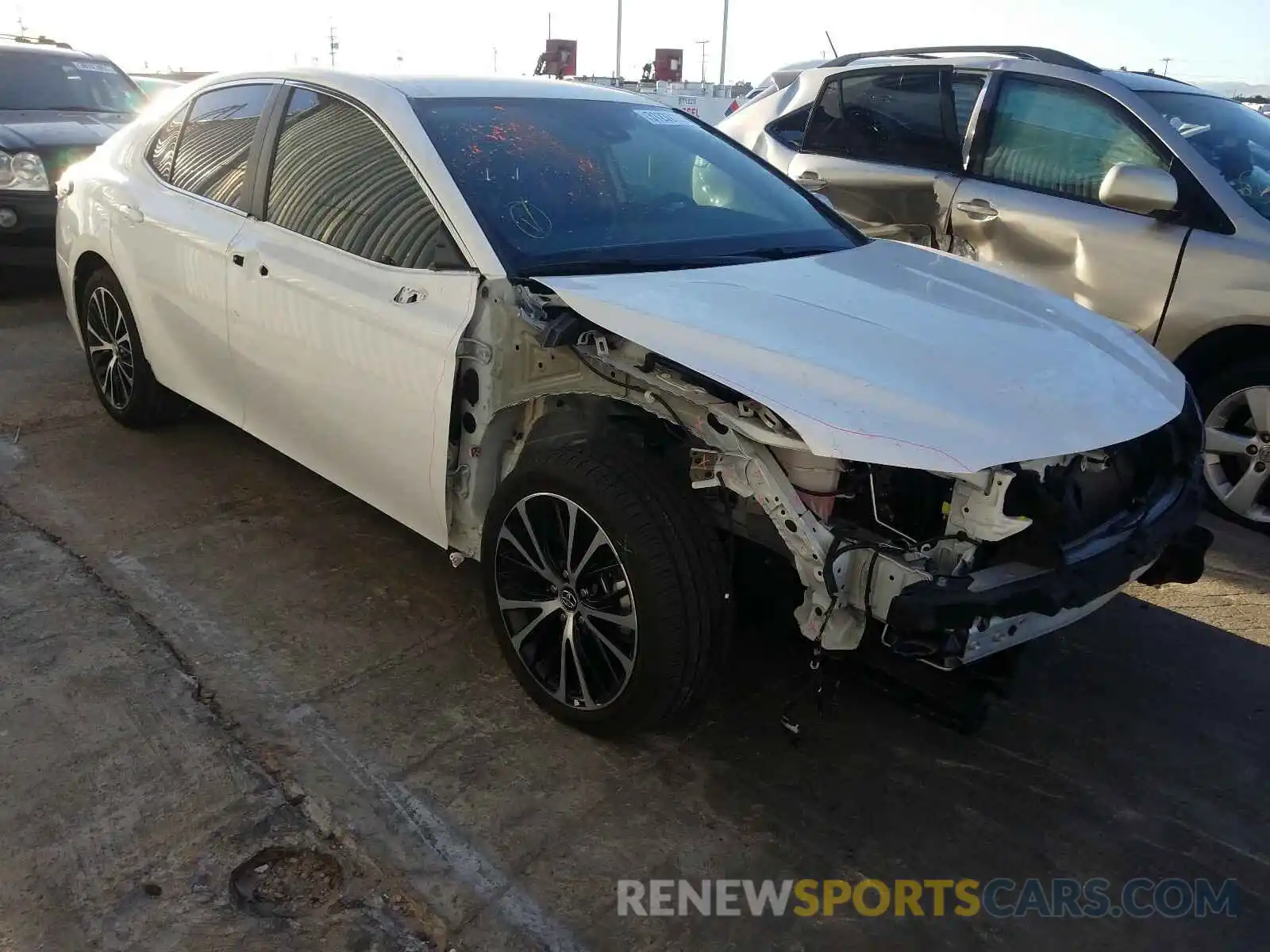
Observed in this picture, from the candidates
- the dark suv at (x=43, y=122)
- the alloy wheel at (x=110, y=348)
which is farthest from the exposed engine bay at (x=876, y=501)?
the dark suv at (x=43, y=122)

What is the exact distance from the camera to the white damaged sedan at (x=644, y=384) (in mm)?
2385

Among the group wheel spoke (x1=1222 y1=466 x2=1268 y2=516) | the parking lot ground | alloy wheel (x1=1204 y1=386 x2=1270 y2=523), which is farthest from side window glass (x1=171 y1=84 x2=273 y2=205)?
wheel spoke (x1=1222 y1=466 x2=1268 y2=516)

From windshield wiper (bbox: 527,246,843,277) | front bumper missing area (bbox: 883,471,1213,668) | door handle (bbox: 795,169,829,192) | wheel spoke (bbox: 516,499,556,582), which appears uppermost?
windshield wiper (bbox: 527,246,843,277)

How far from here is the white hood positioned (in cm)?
231

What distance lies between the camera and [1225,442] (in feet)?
14.7

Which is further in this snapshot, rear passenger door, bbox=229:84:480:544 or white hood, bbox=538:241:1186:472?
A: rear passenger door, bbox=229:84:480:544

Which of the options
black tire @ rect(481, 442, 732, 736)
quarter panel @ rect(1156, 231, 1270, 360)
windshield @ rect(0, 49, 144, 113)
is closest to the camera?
black tire @ rect(481, 442, 732, 736)

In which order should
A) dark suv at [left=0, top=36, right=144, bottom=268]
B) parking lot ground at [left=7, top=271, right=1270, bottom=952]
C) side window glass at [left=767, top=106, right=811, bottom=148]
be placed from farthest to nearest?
dark suv at [left=0, top=36, right=144, bottom=268], side window glass at [left=767, top=106, right=811, bottom=148], parking lot ground at [left=7, top=271, right=1270, bottom=952]

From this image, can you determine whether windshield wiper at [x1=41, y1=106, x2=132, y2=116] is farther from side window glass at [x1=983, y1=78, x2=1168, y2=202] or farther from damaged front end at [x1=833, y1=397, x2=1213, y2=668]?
damaged front end at [x1=833, y1=397, x2=1213, y2=668]

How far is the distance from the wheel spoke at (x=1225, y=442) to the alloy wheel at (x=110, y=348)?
4.87 metres

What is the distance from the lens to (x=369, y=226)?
326 centimetres

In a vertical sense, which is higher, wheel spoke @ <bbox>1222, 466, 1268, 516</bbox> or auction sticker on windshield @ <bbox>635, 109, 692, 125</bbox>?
auction sticker on windshield @ <bbox>635, 109, 692, 125</bbox>

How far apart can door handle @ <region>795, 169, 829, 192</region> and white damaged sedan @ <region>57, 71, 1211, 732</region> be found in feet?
3.97

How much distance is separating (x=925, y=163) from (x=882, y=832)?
13.1 ft
